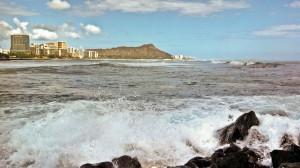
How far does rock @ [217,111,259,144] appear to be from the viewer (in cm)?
939

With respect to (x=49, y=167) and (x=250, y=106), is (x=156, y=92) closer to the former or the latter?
(x=250, y=106)

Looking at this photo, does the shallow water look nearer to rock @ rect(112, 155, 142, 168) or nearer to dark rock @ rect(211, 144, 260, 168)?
dark rock @ rect(211, 144, 260, 168)

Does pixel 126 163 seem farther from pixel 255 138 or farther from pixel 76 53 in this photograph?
pixel 76 53

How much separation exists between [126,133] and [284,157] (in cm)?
416

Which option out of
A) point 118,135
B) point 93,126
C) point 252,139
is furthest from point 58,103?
point 252,139

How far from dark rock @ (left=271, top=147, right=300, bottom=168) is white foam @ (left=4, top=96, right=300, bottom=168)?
1.62 metres

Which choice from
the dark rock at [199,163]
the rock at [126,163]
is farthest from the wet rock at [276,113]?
the rock at [126,163]

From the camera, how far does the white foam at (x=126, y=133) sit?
8.64 m

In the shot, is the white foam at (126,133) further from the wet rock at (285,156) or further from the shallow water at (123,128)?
the wet rock at (285,156)

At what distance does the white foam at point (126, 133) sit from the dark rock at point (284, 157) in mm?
1618

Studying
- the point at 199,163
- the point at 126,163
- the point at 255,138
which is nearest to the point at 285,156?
the point at 199,163

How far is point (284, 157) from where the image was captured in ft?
23.9

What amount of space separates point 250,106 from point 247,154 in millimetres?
7225

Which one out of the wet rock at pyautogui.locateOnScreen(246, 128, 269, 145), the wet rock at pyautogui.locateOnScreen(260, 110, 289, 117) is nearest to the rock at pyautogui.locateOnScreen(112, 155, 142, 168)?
the wet rock at pyautogui.locateOnScreen(246, 128, 269, 145)
